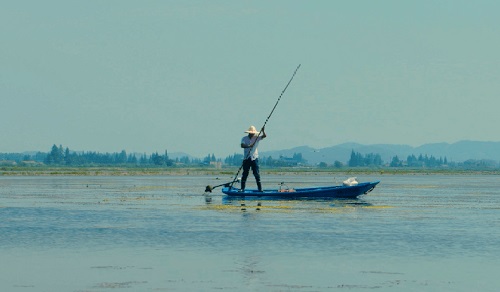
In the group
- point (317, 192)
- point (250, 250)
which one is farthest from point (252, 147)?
point (250, 250)

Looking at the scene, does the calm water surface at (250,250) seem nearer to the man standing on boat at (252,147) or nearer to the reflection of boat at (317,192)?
the reflection of boat at (317,192)

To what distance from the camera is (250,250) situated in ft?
60.3

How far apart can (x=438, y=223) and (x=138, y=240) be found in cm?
898

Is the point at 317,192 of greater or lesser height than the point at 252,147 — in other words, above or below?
below

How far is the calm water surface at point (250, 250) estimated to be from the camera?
1424 centimetres

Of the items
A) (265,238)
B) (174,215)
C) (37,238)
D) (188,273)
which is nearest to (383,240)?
(265,238)

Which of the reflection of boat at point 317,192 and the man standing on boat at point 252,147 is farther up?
the man standing on boat at point 252,147

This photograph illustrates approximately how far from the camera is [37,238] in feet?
69.3

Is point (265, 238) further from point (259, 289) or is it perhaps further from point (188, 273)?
point (259, 289)

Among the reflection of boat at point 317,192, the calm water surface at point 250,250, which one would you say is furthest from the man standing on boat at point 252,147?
the calm water surface at point 250,250

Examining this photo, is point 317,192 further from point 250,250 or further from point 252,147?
point 250,250

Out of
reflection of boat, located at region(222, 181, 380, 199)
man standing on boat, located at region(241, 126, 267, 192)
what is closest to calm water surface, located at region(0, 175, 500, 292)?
reflection of boat, located at region(222, 181, 380, 199)

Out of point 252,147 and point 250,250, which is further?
point 252,147

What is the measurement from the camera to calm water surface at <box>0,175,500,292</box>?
1424cm
